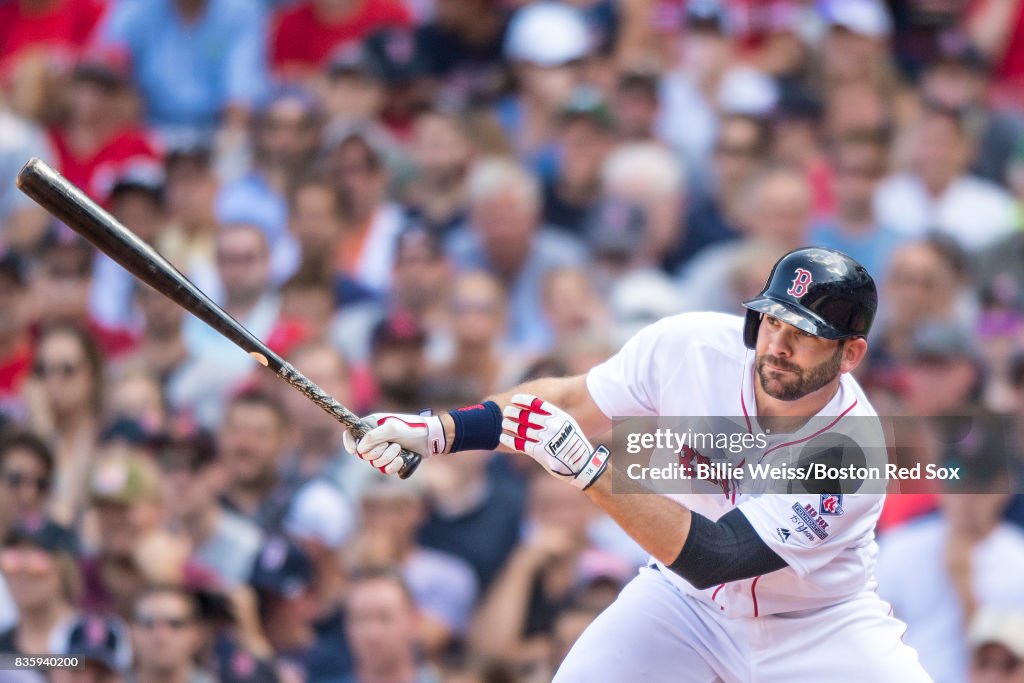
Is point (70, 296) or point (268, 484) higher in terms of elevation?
point (70, 296)

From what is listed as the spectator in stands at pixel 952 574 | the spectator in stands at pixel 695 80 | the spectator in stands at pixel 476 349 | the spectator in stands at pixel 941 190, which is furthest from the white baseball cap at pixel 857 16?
the spectator in stands at pixel 952 574

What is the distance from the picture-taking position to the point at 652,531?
4375 mm

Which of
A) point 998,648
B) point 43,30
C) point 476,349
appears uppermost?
point 43,30

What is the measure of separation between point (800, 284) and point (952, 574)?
2643 millimetres

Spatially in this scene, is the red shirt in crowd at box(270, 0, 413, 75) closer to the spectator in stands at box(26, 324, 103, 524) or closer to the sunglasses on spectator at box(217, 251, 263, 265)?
the sunglasses on spectator at box(217, 251, 263, 265)

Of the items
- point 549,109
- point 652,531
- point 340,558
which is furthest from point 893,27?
point 652,531

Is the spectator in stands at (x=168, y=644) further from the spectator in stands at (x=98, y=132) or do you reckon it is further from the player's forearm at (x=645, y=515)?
the spectator in stands at (x=98, y=132)

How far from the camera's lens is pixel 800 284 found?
15.0 feet

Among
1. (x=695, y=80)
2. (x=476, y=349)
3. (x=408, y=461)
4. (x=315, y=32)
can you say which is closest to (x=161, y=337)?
(x=476, y=349)

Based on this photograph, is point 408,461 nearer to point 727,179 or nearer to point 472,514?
point 472,514

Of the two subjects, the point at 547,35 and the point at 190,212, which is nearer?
the point at 190,212

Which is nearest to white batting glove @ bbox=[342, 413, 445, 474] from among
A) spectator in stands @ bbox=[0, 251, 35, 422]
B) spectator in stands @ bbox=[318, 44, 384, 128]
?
spectator in stands @ bbox=[0, 251, 35, 422]

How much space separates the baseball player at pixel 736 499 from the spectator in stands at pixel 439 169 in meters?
4.06

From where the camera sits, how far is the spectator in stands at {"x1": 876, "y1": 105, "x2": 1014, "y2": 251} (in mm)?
8602
